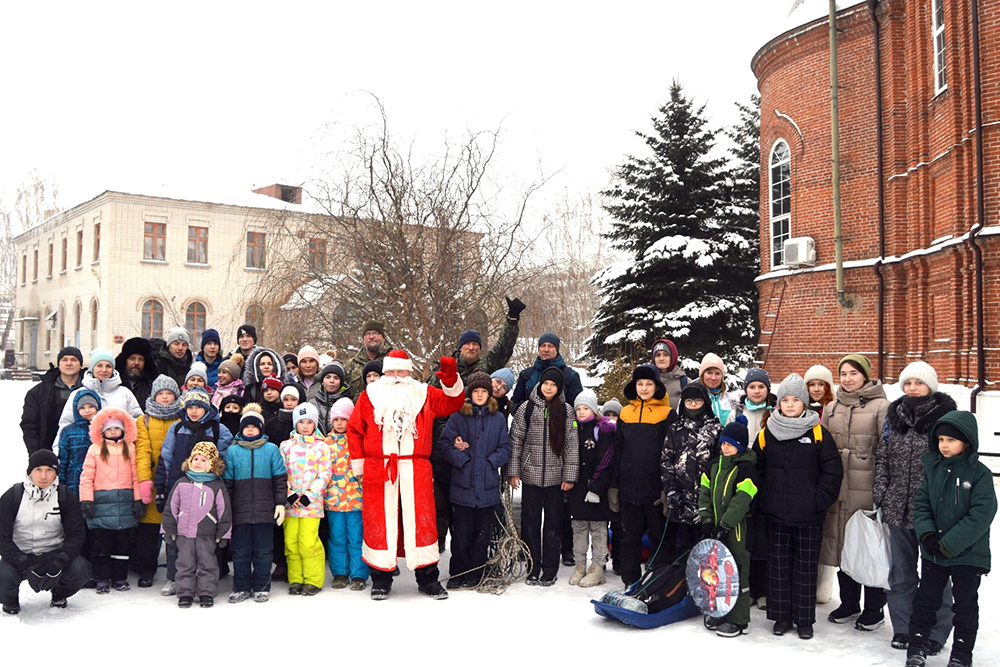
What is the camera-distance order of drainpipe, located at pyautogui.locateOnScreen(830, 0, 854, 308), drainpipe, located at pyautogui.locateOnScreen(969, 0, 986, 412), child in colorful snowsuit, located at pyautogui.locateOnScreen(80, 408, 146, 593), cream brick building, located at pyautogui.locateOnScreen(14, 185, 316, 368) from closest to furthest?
1. child in colorful snowsuit, located at pyautogui.locateOnScreen(80, 408, 146, 593)
2. drainpipe, located at pyautogui.locateOnScreen(969, 0, 986, 412)
3. drainpipe, located at pyautogui.locateOnScreen(830, 0, 854, 308)
4. cream brick building, located at pyautogui.locateOnScreen(14, 185, 316, 368)

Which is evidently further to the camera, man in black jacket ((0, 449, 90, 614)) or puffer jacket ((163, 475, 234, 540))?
puffer jacket ((163, 475, 234, 540))

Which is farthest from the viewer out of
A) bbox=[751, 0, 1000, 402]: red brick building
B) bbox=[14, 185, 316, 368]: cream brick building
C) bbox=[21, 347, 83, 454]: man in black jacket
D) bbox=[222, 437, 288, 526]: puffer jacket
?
bbox=[14, 185, 316, 368]: cream brick building

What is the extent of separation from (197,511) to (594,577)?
3.28 metres

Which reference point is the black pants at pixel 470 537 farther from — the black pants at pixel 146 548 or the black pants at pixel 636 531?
the black pants at pixel 146 548

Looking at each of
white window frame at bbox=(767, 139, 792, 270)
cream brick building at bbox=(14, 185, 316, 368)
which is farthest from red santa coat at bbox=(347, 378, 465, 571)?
cream brick building at bbox=(14, 185, 316, 368)

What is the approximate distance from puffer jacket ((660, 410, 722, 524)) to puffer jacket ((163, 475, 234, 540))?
136 inches

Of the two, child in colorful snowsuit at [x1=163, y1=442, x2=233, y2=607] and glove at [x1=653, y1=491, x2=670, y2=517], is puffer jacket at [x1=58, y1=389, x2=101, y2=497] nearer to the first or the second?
child in colorful snowsuit at [x1=163, y1=442, x2=233, y2=607]

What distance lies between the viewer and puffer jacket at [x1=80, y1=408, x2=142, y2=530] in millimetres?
6551

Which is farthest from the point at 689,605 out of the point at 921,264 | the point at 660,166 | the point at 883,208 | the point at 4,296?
the point at 4,296

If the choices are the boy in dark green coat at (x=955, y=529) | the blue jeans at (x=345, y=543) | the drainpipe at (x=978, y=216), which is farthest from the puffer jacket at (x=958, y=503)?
the drainpipe at (x=978, y=216)

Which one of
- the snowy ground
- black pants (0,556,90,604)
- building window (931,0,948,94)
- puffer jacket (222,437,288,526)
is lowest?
the snowy ground

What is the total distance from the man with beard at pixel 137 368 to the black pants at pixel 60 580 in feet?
5.67

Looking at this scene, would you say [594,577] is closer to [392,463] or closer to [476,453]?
[476,453]

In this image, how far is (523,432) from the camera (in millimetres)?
7133
